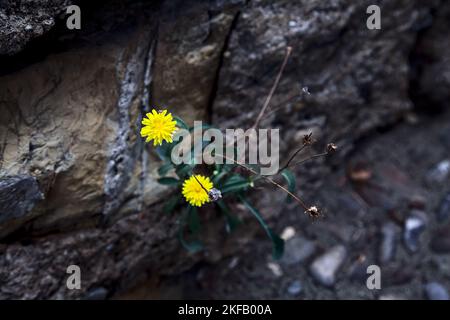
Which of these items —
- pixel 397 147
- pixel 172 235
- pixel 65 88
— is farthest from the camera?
pixel 397 147

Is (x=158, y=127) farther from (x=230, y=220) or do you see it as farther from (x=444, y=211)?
(x=444, y=211)

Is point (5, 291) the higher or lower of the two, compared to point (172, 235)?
lower

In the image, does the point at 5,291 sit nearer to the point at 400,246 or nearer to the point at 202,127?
the point at 202,127

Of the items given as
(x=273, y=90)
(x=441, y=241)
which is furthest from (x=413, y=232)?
(x=273, y=90)

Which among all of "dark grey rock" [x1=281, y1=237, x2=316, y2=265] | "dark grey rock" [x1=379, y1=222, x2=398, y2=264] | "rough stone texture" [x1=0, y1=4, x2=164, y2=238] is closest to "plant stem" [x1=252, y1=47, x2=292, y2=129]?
"rough stone texture" [x1=0, y1=4, x2=164, y2=238]

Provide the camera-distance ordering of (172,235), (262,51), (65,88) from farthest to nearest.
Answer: (172,235) → (262,51) → (65,88)

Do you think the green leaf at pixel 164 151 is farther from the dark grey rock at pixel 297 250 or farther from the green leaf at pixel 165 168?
the dark grey rock at pixel 297 250

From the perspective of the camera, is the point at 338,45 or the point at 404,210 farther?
the point at 404,210

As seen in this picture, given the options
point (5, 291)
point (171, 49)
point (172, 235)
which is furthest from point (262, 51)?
point (5, 291)
